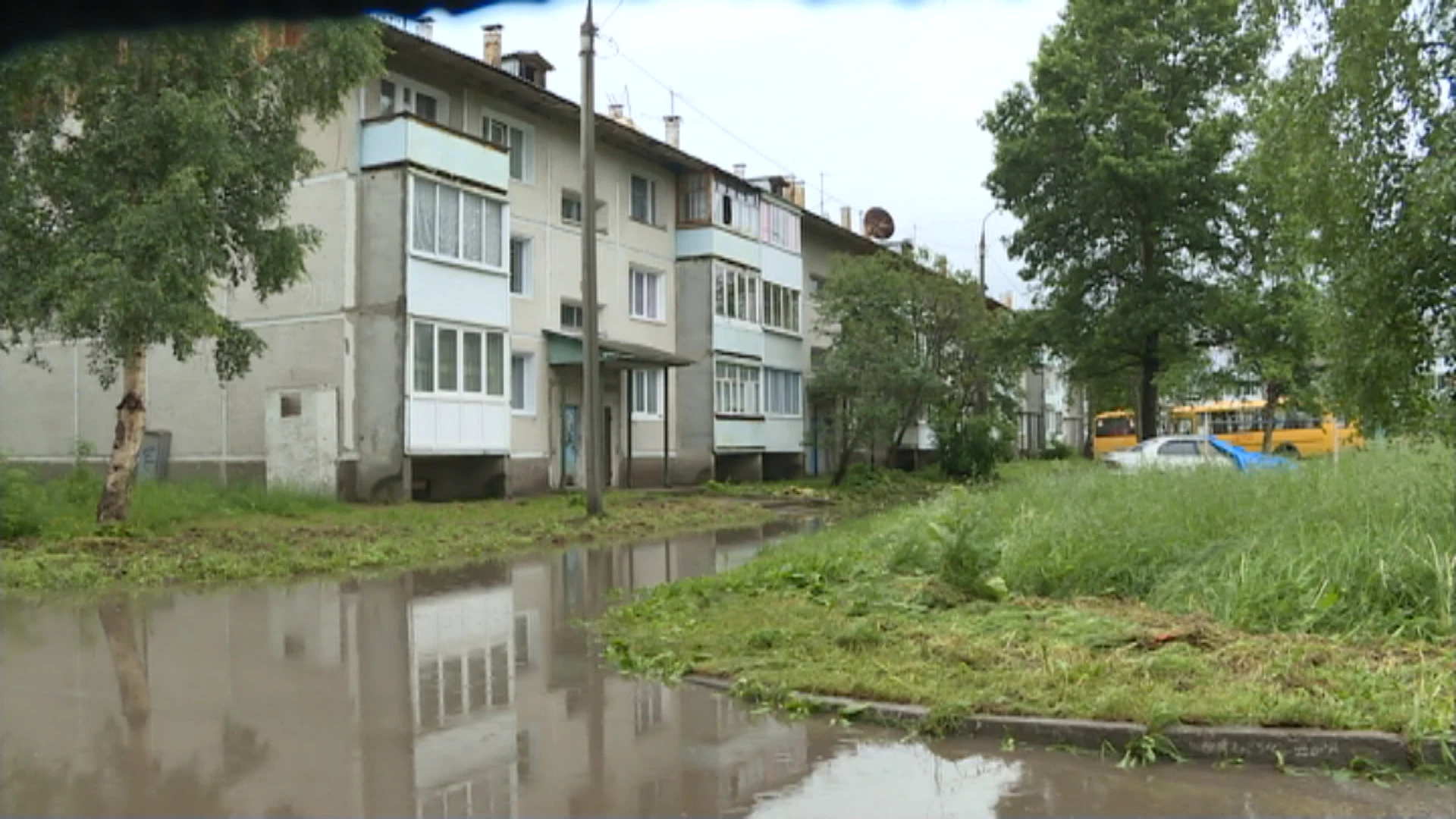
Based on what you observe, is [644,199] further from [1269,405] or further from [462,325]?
[1269,405]

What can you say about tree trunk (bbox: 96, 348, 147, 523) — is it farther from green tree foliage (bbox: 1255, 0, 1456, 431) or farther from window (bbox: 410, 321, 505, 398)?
green tree foliage (bbox: 1255, 0, 1456, 431)

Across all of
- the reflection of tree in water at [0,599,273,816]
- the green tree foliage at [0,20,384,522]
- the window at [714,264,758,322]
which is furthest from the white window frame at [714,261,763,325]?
the reflection of tree in water at [0,599,273,816]

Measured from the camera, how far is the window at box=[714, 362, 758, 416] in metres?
34.8

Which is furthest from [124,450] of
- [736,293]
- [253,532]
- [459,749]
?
[736,293]

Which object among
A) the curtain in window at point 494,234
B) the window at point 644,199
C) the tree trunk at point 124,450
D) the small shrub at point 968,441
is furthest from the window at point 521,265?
the small shrub at point 968,441

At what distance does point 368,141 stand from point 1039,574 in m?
17.8

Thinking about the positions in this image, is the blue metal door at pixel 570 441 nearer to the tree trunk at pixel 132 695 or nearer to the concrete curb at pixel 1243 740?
the tree trunk at pixel 132 695

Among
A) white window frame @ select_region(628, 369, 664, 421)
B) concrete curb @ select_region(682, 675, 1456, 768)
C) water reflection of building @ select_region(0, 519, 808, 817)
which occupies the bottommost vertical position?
water reflection of building @ select_region(0, 519, 808, 817)

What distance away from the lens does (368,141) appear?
77.0 ft

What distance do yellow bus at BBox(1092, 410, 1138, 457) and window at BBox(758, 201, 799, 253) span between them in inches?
1252

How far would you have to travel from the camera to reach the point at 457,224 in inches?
973

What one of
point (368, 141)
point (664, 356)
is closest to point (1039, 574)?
point (368, 141)

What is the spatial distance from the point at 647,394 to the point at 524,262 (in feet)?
19.6

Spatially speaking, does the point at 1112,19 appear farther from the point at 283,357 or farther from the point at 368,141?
the point at 283,357
